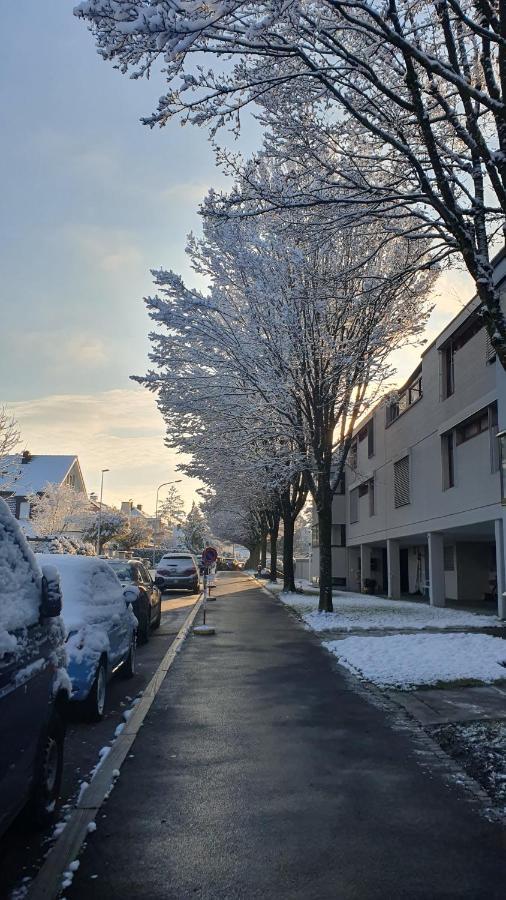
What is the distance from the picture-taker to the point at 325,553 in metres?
20.8

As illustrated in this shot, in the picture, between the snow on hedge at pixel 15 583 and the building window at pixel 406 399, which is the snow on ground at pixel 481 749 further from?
the building window at pixel 406 399

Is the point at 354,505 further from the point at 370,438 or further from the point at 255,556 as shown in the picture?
the point at 255,556

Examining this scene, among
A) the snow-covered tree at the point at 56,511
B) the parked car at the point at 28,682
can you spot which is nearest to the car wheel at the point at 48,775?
the parked car at the point at 28,682

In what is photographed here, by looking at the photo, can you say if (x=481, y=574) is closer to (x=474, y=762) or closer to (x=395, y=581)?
(x=395, y=581)

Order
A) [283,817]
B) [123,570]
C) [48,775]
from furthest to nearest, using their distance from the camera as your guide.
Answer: [123,570] < [283,817] < [48,775]

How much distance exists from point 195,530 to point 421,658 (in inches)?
3815

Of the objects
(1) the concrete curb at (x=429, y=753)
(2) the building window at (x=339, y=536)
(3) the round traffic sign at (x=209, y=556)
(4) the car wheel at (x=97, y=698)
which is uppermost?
(2) the building window at (x=339, y=536)

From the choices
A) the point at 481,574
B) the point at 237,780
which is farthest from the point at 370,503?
the point at 237,780

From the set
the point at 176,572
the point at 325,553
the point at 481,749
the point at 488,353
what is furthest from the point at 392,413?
the point at 481,749

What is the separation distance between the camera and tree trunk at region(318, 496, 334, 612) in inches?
795

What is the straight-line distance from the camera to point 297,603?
2516 cm

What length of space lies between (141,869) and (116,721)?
354 centimetres

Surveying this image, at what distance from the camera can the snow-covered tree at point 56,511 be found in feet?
191

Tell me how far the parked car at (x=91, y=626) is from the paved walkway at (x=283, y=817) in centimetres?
64
